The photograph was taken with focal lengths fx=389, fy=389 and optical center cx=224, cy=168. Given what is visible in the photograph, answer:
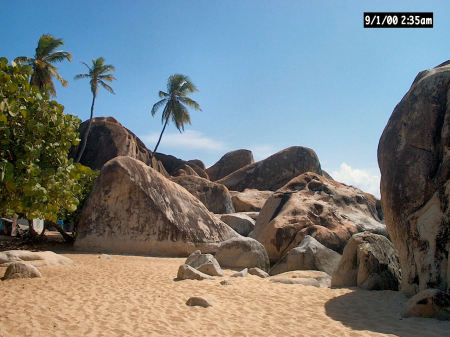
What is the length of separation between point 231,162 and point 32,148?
32100 mm

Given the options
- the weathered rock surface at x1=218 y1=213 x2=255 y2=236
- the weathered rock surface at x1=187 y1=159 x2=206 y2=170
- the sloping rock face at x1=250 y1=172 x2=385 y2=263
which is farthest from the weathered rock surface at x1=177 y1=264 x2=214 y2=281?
the weathered rock surface at x1=187 y1=159 x2=206 y2=170

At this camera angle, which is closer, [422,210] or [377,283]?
[422,210]

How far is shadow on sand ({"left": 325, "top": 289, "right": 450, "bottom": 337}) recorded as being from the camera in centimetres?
530

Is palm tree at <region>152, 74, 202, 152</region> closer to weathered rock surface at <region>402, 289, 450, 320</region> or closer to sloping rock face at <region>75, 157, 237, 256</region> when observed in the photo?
sloping rock face at <region>75, 157, 237, 256</region>

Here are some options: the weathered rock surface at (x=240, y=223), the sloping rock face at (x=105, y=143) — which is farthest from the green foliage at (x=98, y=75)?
the weathered rock surface at (x=240, y=223)

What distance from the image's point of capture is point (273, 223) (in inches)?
550

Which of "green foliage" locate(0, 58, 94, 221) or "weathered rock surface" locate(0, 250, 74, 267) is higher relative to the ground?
"green foliage" locate(0, 58, 94, 221)

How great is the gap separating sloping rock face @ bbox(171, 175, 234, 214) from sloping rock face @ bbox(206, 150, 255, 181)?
42.3ft

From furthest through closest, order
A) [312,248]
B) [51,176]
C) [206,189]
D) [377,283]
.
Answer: [206,189], [312,248], [377,283], [51,176]

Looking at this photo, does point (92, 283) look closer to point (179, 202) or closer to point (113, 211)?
point (113, 211)

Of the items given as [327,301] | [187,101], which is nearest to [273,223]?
[327,301]

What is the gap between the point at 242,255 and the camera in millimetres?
11680

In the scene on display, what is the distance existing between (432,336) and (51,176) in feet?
20.7

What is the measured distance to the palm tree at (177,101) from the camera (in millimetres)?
33219
